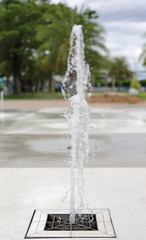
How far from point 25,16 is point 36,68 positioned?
827cm

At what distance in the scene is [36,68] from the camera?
44.5 meters

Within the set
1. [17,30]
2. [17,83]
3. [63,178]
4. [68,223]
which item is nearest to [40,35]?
[17,30]

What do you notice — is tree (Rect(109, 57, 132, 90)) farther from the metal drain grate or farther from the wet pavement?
the metal drain grate

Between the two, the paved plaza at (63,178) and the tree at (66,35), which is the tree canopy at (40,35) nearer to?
the tree at (66,35)

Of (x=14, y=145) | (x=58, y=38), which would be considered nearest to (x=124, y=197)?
(x=14, y=145)

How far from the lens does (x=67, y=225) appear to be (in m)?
4.14

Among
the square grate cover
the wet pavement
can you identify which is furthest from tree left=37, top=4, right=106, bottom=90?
the square grate cover

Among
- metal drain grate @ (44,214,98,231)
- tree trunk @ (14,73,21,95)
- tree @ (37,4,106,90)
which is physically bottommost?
metal drain grate @ (44,214,98,231)

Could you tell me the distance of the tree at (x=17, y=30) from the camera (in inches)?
1416

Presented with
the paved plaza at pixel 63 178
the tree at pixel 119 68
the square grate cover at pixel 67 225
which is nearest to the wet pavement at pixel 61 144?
the paved plaza at pixel 63 178

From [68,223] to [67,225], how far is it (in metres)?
0.04

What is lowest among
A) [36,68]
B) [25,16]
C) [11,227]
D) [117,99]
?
[11,227]

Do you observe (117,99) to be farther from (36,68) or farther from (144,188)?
(144,188)

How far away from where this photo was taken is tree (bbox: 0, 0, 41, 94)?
3597cm
